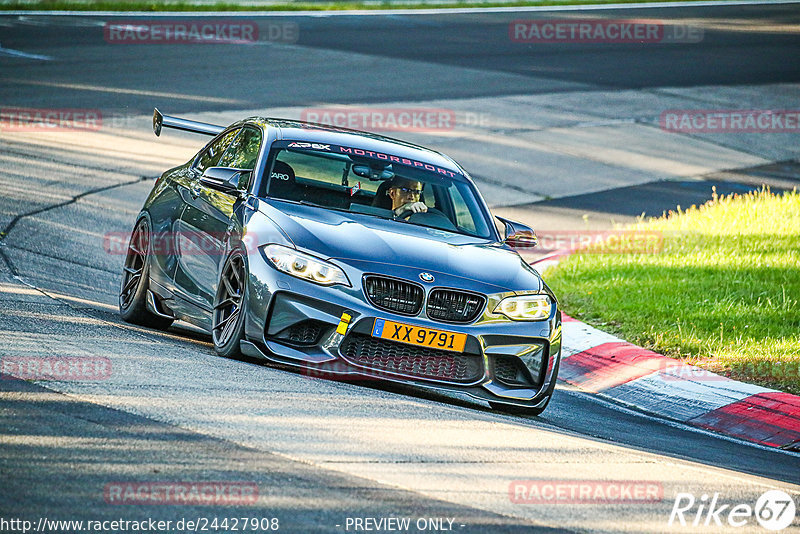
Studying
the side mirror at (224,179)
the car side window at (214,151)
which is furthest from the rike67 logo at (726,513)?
the car side window at (214,151)

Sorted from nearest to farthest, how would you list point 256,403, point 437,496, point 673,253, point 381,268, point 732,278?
point 437,496, point 256,403, point 381,268, point 732,278, point 673,253

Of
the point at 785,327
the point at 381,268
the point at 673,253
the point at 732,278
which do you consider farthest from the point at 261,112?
the point at 381,268

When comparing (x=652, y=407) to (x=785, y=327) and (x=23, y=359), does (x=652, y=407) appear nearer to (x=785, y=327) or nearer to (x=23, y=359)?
(x=785, y=327)

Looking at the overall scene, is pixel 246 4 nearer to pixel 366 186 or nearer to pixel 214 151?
pixel 214 151

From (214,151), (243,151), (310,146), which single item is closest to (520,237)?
(310,146)

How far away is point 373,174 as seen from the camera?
8.41m

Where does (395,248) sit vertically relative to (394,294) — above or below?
above

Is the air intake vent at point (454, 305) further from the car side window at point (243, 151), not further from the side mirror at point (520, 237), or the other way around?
the car side window at point (243, 151)

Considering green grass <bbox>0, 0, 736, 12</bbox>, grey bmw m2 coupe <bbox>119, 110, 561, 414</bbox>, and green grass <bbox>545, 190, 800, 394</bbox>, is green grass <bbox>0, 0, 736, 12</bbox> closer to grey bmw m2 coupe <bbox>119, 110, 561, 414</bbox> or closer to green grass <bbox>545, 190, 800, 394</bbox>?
green grass <bbox>545, 190, 800, 394</bbox>

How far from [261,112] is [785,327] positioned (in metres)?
11.2

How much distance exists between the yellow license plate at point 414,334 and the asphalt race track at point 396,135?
362mm

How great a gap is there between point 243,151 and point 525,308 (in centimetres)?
269

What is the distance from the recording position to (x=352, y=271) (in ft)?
23.0

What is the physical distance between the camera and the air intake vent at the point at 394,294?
7.00 metres
